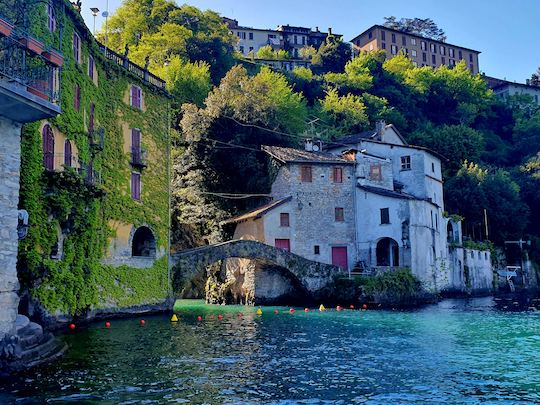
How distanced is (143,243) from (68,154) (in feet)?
34.1

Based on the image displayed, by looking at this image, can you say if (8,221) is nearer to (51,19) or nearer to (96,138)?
(51,19)

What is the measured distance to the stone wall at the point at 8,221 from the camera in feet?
51.2

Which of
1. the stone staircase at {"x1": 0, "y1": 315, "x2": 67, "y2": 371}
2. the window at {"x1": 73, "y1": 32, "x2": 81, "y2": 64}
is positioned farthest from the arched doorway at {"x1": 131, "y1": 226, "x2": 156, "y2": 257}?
the stone staircase at {"x1": 0, "y1": 315, "x2": 67, "y2": 371}

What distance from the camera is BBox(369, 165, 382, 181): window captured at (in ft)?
159

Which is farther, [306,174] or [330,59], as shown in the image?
[330,59]

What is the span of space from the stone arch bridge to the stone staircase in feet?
54.5

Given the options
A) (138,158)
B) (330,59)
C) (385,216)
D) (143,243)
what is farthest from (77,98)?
(330,59)

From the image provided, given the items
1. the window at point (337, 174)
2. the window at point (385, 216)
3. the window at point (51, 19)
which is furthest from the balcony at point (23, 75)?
the window at point (385, 216)

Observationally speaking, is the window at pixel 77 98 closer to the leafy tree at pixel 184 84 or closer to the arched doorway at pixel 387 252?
the arched doorway at pixel 387 252

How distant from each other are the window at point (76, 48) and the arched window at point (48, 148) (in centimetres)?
502

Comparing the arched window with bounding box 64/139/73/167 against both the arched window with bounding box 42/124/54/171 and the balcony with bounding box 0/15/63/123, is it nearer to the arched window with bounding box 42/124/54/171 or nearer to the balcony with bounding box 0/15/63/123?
the arched window with bounding box 42/124/54/171

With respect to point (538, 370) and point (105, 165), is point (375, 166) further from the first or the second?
point (538, 370)

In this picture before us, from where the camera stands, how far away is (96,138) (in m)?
28.9

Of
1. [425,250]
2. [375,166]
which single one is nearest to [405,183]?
[375,166]
